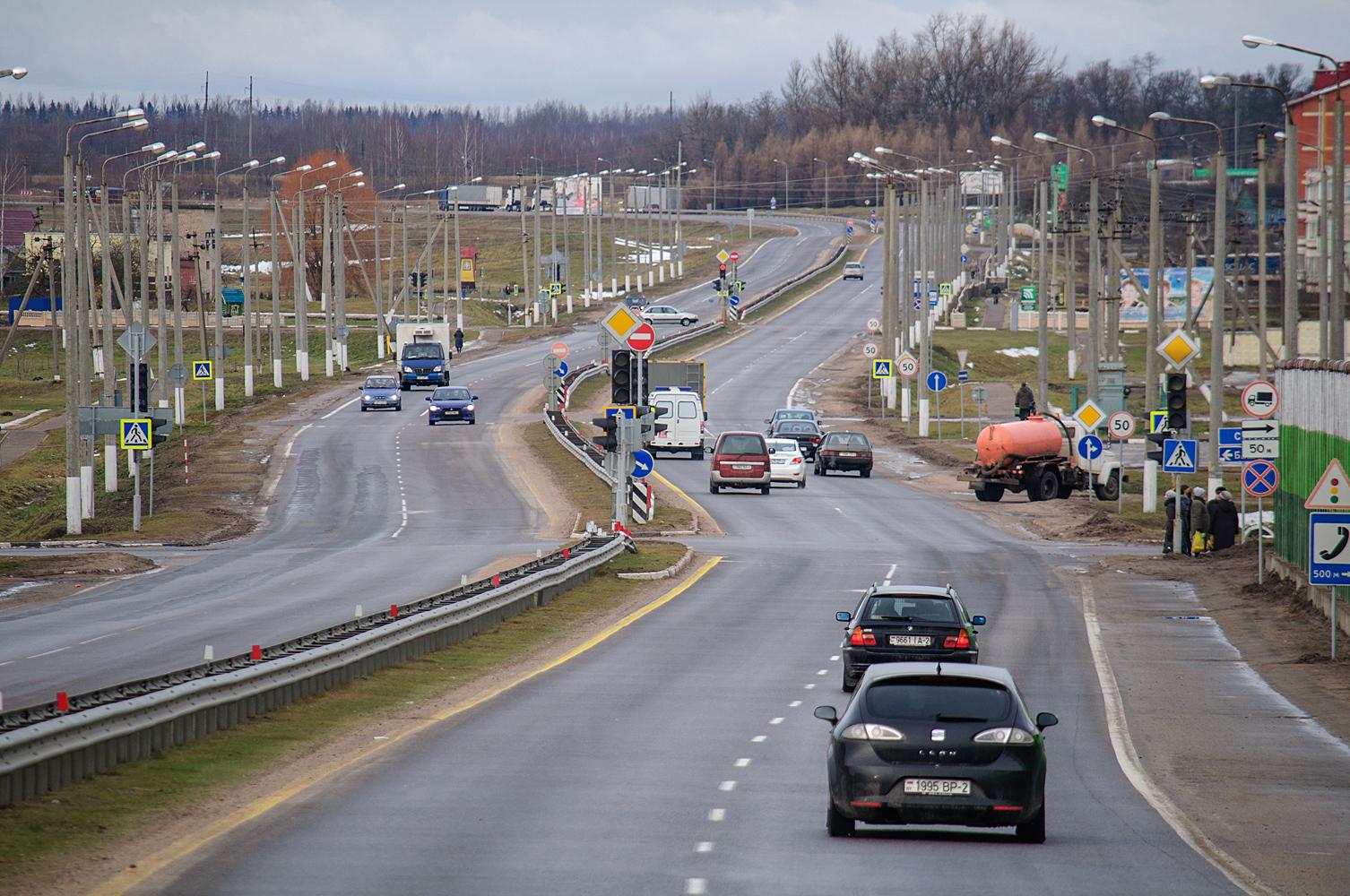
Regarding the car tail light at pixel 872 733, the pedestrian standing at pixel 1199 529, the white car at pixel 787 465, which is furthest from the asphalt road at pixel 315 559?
the pedestrian standing at pixel 1199 529

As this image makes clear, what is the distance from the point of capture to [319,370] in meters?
99.1

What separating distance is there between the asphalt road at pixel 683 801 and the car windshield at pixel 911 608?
3.89 feet

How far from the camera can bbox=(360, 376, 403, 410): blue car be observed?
73.6 meters

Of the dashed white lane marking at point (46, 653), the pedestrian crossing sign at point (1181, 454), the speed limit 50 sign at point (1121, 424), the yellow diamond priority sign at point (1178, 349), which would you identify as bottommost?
the dashed white lane marking at point (46, 653)

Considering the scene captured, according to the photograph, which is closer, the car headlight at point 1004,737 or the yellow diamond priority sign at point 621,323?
the car headlight at point 1004,737

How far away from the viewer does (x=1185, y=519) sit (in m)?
39.6

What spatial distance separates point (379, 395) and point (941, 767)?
6305 centimetres

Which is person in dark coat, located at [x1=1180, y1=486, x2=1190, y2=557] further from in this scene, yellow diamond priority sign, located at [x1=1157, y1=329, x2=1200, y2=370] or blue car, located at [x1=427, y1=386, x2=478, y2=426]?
blue car, located at [x1=427, y1=386, x2=478, y2=426]

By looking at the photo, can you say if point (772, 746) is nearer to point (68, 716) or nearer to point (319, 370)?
point (68, 716)

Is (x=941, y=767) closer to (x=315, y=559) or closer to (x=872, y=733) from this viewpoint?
(x=872, y=733)

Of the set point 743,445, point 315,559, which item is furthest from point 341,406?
point 315,559

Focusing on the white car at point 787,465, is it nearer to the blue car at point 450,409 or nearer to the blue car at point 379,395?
the blue car at point 450,409

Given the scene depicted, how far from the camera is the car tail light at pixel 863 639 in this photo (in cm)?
2133

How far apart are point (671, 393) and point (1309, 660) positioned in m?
36.5
